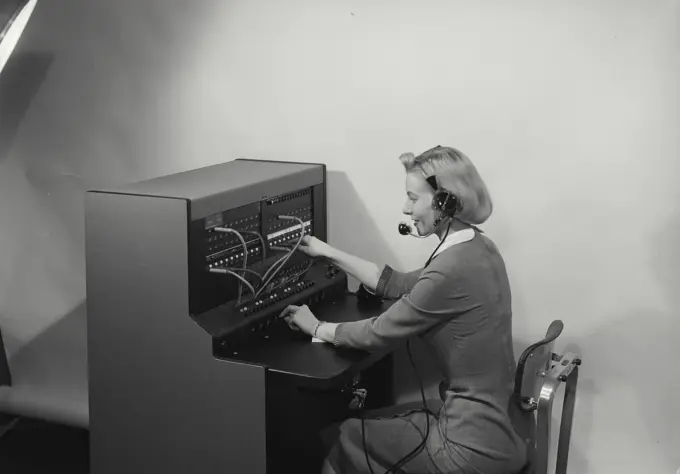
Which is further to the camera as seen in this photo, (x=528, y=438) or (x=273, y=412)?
(x=528, y=438)

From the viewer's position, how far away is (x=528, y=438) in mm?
2436

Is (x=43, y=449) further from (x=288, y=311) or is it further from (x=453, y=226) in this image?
(x=453, y=226)

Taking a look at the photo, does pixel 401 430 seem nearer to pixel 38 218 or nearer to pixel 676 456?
pixel 676 456

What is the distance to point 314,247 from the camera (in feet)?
8.39

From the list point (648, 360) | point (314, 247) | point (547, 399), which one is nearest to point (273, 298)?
Answer: point (314, 247)

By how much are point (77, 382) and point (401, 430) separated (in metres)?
1.61

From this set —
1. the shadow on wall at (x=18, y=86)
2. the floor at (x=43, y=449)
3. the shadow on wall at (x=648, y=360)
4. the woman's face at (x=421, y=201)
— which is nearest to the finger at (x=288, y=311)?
the woman's face at (x=421, y=201)

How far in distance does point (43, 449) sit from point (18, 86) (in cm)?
129

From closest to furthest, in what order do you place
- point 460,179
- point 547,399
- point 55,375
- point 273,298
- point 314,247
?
point 547,399 < point 460,179 < point 273,298 < point 314,247 < point 55,375

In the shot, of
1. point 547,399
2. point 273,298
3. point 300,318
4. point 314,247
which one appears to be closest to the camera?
point 547,399

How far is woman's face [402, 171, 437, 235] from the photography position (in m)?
2.19

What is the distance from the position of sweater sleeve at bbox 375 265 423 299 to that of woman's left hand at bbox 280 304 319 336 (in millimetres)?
232

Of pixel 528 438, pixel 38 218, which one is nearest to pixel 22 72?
pixel 38 218

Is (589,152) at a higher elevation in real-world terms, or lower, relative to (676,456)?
higher
